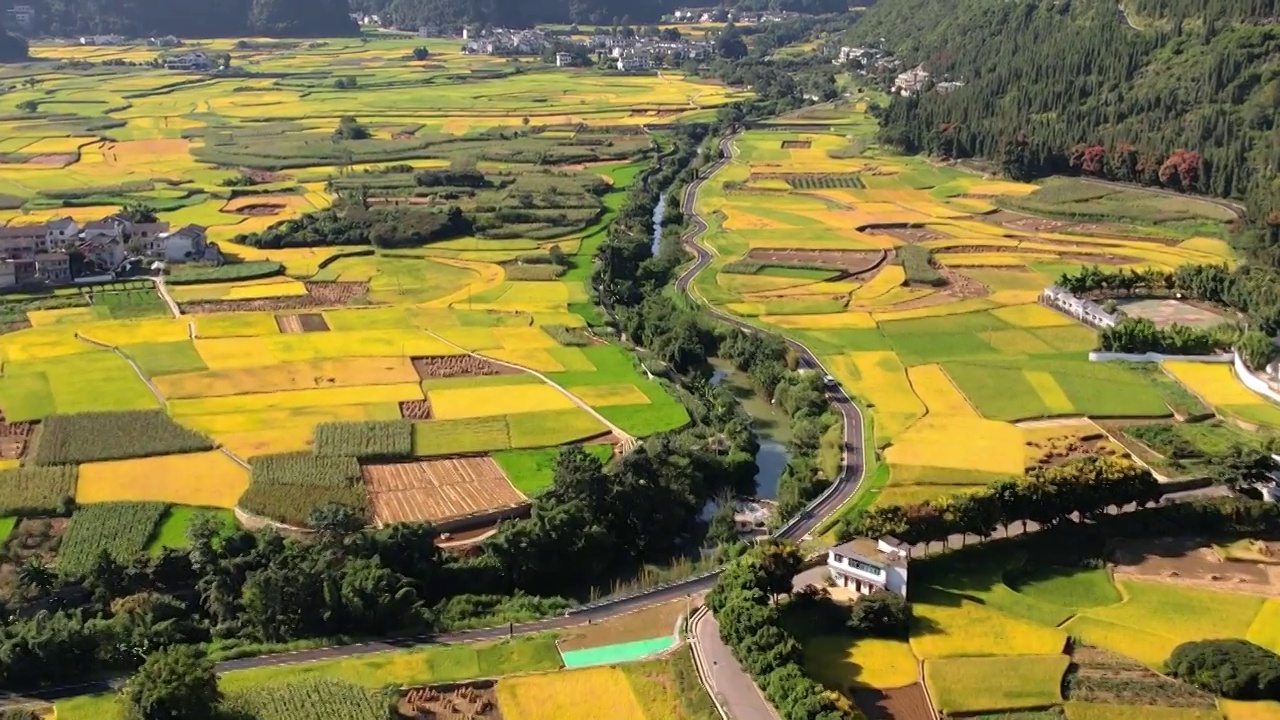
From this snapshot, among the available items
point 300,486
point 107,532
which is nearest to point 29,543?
point 107,532

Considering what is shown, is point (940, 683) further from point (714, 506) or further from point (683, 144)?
point (683, 144)

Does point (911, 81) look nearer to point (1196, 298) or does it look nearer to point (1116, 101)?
point (1116, 101)

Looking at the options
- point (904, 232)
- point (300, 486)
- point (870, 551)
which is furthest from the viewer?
point (904, 232)

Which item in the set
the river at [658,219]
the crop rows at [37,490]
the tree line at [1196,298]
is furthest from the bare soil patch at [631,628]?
the river at [658,219]

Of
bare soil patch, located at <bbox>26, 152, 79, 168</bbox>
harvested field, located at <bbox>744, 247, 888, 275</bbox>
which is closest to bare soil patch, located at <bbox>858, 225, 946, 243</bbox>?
harvested field, located at <bbox>744, 247, 888, 275</bbox>

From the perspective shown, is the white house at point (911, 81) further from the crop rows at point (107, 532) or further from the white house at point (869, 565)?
the crop rows at point (107, 532)

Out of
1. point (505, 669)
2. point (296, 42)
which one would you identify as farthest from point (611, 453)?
point (296, 42)

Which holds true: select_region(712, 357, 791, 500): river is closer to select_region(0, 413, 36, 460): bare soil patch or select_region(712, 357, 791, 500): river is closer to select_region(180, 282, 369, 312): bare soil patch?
select_region(180, 282, 369, 312): bare soil patch
